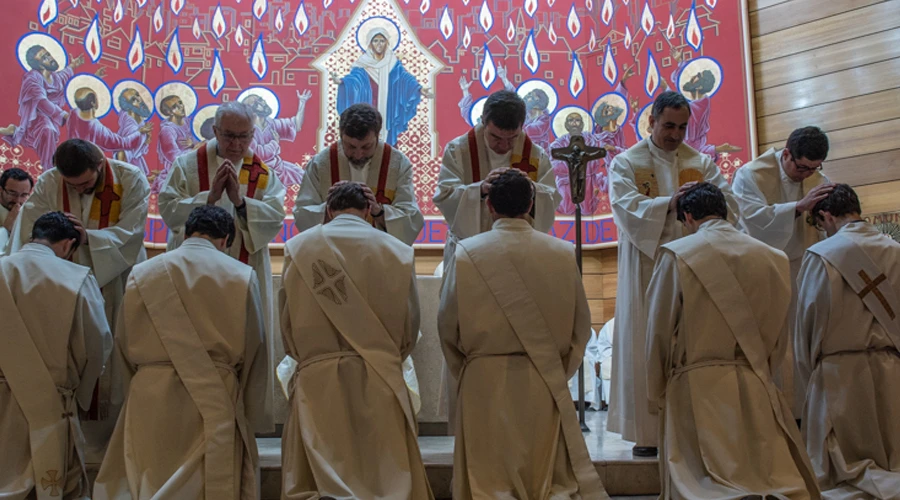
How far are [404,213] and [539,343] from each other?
1.66 m

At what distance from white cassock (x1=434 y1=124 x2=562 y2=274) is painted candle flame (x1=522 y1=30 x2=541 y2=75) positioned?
5399mm

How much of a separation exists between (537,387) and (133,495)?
1854 mm

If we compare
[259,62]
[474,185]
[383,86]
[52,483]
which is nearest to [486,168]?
[474,185]

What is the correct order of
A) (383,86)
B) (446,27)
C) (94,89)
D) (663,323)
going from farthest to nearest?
(446,27) → (383,86) → (94,89) → (663,323)

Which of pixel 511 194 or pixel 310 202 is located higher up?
pixel 310 202

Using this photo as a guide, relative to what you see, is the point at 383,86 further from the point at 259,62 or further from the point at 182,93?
the point at 182,93

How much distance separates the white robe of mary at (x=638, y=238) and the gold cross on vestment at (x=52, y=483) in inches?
120

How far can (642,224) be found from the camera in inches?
202

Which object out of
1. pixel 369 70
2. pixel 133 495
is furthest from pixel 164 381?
pixel 369 70

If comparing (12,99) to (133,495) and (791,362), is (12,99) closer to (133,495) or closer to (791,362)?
(133,495)

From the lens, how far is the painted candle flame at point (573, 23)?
10648mm

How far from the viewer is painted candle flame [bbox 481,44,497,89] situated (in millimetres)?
10516

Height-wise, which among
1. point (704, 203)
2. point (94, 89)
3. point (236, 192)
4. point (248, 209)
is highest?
point (94, 89)

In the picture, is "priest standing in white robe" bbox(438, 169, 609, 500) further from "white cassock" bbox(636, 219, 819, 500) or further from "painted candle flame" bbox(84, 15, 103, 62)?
"painted candle flame" bbox(84, 15, 103, 62)
